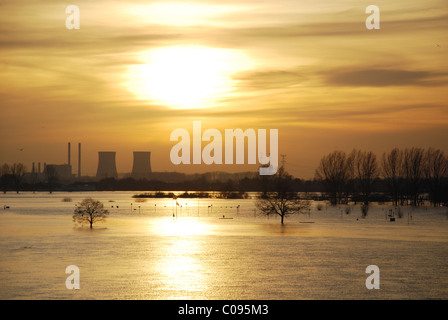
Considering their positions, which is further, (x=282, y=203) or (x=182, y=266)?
(x=282, y=203)

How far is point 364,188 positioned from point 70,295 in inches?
5576

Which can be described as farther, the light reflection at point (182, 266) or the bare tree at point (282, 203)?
the bare tree at point (282, 203)

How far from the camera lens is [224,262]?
1753 inches

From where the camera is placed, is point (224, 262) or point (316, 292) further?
point (224, 262)

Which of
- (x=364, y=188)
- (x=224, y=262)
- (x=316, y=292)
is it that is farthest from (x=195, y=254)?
(x=364, y=188)

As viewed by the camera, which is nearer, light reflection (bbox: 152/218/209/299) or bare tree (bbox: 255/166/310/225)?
light reflection (bbox: 152/218/209/299)

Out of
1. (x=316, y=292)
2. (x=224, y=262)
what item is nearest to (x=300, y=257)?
(x=224, y=262)
